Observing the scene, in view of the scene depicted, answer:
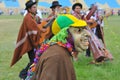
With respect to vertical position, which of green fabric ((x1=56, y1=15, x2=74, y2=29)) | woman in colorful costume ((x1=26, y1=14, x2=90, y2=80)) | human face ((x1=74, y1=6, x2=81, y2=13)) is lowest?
human face ((x1=74, y1=6, x2=81, y2=13))

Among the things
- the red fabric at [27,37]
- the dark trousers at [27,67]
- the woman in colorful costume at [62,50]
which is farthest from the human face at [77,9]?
the woman in colorful costume at [62,50]

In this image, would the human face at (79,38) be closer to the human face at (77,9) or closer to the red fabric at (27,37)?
the red fabric at (27,37)

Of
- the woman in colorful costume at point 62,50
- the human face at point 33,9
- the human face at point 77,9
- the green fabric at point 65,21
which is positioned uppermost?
the green fabric at point 65,21

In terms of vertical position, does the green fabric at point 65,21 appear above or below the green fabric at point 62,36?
above

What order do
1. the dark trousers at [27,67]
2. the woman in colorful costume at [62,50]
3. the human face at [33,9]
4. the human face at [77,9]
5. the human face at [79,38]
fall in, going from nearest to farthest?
the woman in colorful costume at [62,50] → the human face at [79,38] → the human face at [33,9] → the dark trousers at [27,67] → the human face at [77,9]

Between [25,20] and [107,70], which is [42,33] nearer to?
A: [25,20]

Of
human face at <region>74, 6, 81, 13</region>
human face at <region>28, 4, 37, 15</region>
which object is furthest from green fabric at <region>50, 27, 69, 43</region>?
human face at <region>74, 6, 81, 13</region>

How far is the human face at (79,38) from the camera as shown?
3.29 meters

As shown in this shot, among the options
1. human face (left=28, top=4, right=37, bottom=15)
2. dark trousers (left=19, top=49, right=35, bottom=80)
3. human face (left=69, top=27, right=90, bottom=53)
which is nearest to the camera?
human face (left=69, top=27, right=90, bottom=53)

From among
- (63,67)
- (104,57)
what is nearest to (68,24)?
(63,67)

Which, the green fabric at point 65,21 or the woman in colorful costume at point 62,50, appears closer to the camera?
the woman in colorful costume at point 62,50

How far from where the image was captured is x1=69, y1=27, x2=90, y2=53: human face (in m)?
3.29

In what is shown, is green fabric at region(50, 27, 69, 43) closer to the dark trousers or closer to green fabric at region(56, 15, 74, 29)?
green fabric at region(56, 15, 74, 29)

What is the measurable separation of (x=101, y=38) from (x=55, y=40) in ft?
25.6
